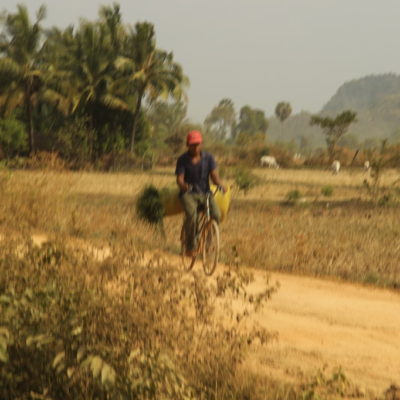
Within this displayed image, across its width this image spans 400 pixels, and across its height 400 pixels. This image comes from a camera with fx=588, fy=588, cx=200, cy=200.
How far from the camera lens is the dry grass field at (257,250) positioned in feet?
13.0

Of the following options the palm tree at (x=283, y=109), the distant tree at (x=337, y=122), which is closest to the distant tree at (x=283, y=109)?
the palm tree at (x=283, y=109)

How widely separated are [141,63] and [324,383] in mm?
34149

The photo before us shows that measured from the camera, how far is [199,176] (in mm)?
7477

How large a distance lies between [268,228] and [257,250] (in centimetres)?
362

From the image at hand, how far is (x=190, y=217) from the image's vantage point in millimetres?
7578

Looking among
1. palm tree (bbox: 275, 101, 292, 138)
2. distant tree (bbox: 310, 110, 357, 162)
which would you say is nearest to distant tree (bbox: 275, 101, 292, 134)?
palm tree (bbox: 275, 101, 292, 138)

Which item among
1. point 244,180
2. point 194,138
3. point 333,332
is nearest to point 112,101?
point 244,180

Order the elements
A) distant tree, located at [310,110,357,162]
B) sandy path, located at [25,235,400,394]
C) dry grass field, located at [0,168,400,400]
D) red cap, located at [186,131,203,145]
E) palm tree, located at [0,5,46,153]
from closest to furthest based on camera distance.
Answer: dry grass field, located at [0,168,400,400] → sandy path, located at [25,235,400,394] → red cap, located at [186,131,203,145] → palm tree, located at [0,5,46,153] → distant tree, located at [310,110,357,162]

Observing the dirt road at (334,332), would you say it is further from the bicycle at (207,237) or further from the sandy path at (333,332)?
the bicycle at (207,237)

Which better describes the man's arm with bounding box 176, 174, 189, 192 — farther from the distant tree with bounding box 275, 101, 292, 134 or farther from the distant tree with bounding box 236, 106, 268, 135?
the distant tree with bounding box 236, 106, 268, 135

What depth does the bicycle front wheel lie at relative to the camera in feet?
24.6

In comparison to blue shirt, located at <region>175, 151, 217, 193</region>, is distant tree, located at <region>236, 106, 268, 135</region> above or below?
above

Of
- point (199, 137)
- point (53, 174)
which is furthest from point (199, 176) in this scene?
point (53, 174)

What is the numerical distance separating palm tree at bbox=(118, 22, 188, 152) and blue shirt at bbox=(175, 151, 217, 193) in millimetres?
29040
